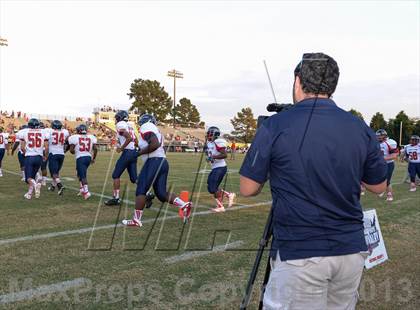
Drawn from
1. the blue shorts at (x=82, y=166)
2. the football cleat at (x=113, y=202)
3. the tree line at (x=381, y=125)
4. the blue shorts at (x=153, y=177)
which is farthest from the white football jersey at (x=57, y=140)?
the tree line at (x=381, y=125)

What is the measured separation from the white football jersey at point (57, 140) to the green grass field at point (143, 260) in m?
2.43

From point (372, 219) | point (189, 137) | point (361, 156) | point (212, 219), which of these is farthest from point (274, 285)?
point (189, 137)

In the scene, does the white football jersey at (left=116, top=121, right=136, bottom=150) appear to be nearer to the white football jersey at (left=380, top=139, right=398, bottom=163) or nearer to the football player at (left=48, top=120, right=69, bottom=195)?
the football player at (left=48, top=120, right=69, bottom=195)

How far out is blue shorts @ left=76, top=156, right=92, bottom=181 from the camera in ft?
30.9

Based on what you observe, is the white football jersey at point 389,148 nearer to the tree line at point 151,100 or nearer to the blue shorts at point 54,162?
the blue shorts at point 54,162

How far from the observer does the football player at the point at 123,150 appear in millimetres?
8234

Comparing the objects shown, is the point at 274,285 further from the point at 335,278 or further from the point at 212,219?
the point at 212,219

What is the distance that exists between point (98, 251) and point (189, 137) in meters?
50.5

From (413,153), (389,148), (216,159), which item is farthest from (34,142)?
(413,153)

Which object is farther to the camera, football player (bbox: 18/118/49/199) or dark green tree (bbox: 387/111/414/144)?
dark green tree (bbox: 387/111/414/144)

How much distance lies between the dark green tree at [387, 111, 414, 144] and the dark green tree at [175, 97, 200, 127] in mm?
32371

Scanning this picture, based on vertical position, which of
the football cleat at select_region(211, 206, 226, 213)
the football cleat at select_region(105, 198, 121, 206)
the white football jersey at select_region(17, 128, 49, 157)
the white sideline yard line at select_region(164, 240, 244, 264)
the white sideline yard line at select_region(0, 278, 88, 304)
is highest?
the white football jersey at select_region(17, 128, 49, 157)

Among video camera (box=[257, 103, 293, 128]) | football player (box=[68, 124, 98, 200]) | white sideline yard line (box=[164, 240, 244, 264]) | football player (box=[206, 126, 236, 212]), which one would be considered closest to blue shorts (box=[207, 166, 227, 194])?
football player (box=[206, 126, 236, 212])

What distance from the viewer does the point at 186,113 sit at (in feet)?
→ 253
